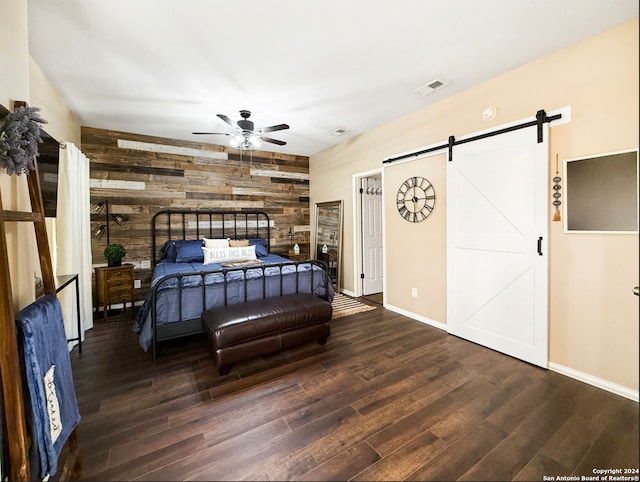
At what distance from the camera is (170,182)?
15.2ft

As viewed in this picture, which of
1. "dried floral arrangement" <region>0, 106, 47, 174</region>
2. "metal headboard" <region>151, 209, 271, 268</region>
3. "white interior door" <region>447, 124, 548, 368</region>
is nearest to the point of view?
"dried floral arrangement" <region>0, 106, 47, 174</region>

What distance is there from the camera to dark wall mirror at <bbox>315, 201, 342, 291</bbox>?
5.23 metres

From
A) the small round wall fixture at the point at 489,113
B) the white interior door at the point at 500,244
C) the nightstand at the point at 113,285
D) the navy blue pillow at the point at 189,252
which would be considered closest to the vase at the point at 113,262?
the nightstand at the point at 113,285

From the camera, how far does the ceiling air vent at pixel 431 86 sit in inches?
114

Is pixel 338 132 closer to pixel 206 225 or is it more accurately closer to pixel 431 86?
pixel 431 86

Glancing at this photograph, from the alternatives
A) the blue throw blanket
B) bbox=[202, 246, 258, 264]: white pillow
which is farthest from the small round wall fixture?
the blue throw blanket

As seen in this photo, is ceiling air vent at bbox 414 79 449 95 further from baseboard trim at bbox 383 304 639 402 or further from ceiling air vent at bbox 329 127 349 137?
baseboard trim at bbox 383 304 639 402

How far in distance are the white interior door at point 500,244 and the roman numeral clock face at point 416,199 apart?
292mm

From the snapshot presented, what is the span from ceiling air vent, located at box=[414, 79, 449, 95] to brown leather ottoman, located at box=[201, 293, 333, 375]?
257 cm

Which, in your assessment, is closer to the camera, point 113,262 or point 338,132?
point 113,262

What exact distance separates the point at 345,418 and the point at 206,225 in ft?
13.3

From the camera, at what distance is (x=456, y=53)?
2420mm

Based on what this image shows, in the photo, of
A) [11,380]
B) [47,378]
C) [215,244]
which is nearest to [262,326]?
[47,378]

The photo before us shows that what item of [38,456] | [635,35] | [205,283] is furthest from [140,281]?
[635,35]
